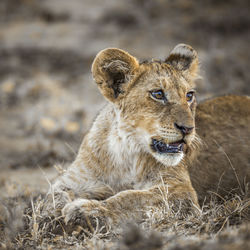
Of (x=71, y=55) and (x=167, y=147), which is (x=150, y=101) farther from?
(x=71, y=55)

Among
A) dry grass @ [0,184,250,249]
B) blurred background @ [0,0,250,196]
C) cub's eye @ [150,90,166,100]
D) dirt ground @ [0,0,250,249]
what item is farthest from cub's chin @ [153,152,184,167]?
Result: blurred background @ [0,0,250,196]

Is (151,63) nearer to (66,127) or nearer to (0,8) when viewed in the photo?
(66,127)

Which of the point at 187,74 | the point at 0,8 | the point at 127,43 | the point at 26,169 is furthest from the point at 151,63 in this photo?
the point at 0,8

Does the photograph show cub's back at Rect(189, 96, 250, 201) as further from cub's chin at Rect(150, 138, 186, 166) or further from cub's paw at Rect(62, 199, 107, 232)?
cub's paw at Rect(62, 199, 107, 232)

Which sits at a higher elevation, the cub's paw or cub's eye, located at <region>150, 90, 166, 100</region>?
cub's eye, located at <region>150, 90, 166, 100</region>

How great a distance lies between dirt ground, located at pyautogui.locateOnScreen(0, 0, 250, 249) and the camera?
7391mm

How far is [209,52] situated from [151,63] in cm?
→ 831

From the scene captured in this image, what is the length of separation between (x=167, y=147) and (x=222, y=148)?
0.94 m

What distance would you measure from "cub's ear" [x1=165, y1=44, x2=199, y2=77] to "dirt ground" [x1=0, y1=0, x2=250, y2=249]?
199cm

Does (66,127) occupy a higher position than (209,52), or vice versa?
(209,52)

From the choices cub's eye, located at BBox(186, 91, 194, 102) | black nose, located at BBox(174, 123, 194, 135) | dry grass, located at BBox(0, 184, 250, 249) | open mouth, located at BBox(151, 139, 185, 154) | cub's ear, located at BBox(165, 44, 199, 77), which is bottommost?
dry grass, located at BBox(0, 184, 250, 249)

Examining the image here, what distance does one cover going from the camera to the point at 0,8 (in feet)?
54.1

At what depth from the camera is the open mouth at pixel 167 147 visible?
3264 mm

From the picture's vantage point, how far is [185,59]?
13.3 ft
